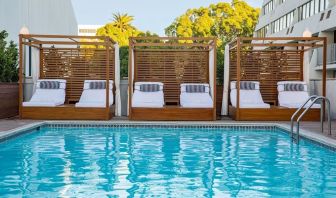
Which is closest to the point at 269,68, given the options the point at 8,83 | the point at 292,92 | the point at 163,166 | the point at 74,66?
the point at 292,92

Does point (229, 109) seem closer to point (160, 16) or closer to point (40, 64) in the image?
→ point (40, 64)

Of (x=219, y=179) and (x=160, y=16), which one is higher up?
(x=160, y=16)

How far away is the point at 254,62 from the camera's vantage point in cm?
1589

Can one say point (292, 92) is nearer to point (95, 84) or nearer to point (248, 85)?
point (248, 85)

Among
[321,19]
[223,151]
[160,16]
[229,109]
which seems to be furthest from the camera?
[160,16]

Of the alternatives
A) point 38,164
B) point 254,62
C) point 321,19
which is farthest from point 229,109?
point 321,19

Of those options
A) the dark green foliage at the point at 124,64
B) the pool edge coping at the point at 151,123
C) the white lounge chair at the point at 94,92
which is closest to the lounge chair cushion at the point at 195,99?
the pool edge coping at the point at 151,123

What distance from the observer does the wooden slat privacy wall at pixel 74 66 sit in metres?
15.5

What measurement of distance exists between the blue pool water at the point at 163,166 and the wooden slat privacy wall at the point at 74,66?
420cm

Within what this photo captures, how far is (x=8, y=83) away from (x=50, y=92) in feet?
4.43

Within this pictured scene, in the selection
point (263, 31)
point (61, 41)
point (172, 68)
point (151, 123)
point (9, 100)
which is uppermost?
point (263, 31)

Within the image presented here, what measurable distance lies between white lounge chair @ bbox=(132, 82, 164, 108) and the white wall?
861 centimetres

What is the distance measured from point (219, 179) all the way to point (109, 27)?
47.6 meters

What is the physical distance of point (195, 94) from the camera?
47.2 feet
